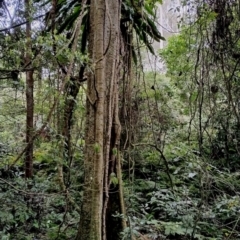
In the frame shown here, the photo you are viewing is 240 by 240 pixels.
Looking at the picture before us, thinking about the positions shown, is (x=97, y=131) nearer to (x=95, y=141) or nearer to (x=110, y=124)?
(x=95, y=141)

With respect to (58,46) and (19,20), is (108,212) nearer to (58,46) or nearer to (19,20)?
(58,46)

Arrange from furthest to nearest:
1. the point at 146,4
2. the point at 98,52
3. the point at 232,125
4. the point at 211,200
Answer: the point at 232,125
the point at 211,200
the point at 146,4
the point at 98,52

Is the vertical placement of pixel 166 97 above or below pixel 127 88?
above

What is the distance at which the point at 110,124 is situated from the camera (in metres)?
2.19

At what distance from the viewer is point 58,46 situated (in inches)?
71.4

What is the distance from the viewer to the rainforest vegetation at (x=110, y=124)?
2.06 meters

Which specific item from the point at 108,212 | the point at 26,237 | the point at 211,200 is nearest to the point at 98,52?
the point at 108,212

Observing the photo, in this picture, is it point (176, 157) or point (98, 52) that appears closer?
point (98, 52)

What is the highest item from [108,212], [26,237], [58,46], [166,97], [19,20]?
[19,20]

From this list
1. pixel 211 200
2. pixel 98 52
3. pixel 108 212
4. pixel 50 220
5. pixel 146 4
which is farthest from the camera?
pixel 211 200

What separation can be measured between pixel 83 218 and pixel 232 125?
327 centimetres

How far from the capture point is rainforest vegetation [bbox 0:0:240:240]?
2.06 metres

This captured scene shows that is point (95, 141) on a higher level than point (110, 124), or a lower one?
lower

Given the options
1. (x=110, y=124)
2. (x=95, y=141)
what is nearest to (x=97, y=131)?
(x=95, y=141)
